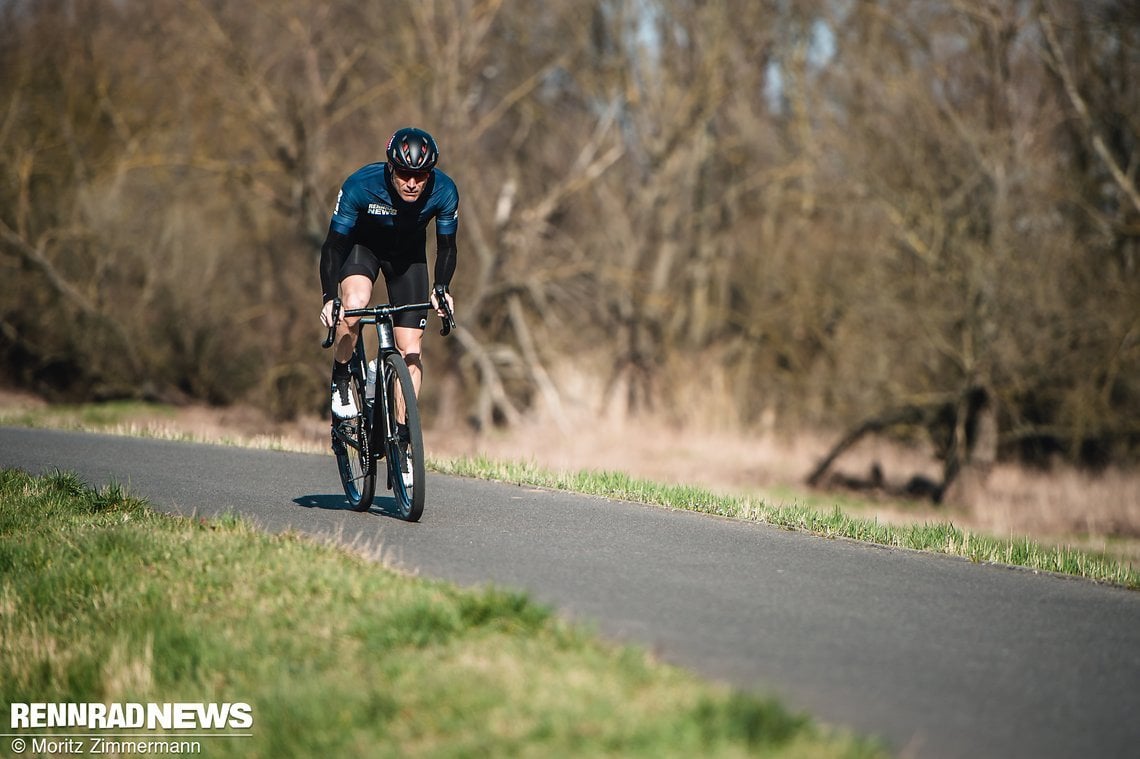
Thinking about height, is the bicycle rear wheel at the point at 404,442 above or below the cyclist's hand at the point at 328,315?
below

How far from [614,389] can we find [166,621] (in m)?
22.8

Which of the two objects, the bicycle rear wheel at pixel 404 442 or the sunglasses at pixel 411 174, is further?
the sunglasses at pixel 411 174

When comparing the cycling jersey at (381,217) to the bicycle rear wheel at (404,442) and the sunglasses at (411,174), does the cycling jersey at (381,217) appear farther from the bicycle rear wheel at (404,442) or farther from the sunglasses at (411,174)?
the bicycle rear wheel at (404,442)

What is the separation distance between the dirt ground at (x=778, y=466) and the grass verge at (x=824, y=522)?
7819 mm

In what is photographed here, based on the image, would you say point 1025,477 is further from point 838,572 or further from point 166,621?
point 166,621

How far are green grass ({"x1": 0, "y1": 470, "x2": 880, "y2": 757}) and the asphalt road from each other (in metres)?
0.34

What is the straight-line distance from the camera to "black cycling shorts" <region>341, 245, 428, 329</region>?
8.77 meters

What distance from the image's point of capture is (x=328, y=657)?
5531mm

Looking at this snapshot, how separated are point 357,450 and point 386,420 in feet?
2.33

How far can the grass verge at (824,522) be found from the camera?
26.9 ft

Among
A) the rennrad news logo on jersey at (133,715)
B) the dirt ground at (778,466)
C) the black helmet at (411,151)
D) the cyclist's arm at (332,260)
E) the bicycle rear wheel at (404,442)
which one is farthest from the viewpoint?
the dirt ground at (778,466)

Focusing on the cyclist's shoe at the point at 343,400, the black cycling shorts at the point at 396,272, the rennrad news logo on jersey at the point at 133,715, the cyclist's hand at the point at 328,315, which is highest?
the black cycling shorts at the point at 396,272

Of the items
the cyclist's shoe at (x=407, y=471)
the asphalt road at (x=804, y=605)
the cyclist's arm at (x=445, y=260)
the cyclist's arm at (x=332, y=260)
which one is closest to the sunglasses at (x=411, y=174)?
the cyclist's arm at (x=445, y=260)

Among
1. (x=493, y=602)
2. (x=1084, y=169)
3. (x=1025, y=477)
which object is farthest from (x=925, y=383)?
(x=493, y=602)
